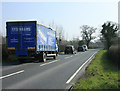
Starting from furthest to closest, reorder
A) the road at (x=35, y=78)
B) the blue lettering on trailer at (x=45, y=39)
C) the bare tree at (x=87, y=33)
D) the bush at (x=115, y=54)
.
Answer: the bare tree at (x=87, y=33) < the blue lettering on trailer at (x=45, y=39) < the bush at (x=115, y=54) < the road at (x=35, y=78)

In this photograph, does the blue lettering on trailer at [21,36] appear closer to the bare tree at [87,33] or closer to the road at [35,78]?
the road at [35,78]

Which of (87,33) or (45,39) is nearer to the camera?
(45,39)

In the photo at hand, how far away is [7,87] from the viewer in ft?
24.7

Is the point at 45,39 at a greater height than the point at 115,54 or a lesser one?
greater

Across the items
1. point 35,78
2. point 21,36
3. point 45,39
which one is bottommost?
point 35,78

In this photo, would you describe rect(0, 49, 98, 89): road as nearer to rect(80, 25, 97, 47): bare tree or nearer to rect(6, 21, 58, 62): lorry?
rect(6, 21, 58, 62): lorry

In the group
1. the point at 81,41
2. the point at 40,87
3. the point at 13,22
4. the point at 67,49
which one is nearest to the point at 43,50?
the point at 13,22

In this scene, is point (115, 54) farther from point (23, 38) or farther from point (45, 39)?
point (23, 38)

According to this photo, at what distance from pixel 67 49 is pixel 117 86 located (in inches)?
1308

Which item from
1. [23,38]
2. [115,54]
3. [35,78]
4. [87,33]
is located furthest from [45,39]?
[87,33]

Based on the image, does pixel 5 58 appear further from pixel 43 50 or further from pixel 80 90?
pixel 80 90

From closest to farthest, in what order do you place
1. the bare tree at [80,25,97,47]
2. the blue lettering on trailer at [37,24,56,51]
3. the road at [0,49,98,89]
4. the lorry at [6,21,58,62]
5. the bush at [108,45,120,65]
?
1. the road at [0,49,98,89]
2. the bush at [108,45,120,65]
3. the lorry at [6,21,58,62]
4. the blue lettering on trailer at [37,24,56,51]
5. the bare tree at [80,25,97,47]

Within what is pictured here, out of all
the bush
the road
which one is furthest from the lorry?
the bush

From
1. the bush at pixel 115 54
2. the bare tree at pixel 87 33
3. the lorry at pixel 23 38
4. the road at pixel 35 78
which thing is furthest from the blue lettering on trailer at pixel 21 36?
the bare tree at pixel 87 33
